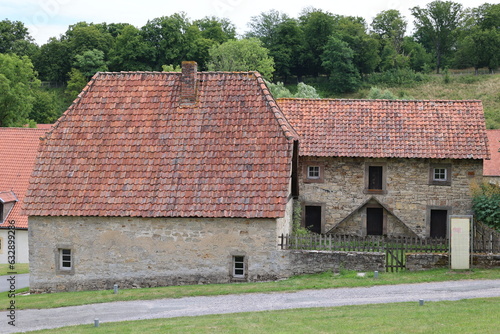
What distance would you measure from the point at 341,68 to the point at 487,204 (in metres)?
60.5

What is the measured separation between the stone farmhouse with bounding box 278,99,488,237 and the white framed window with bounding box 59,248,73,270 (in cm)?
1145

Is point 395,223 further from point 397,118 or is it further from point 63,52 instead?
point 63,52

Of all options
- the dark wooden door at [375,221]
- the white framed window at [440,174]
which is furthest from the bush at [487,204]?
the dark wooden door at [375,221]

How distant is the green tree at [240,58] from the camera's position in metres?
80.4

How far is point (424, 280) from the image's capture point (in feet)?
68.8

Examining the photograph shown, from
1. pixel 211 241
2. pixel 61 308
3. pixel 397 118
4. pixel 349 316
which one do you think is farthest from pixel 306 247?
pixel 397 118

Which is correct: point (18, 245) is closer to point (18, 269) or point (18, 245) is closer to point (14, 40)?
point (18, 269)

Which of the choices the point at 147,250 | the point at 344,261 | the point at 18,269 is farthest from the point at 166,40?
the point at 344,261

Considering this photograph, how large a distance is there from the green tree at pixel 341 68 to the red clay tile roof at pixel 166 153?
62.1 meters

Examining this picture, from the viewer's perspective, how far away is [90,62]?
92.1 meters

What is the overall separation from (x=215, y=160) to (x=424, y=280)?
8224 mm

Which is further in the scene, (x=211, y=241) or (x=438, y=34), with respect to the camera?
(x=438, y=34)

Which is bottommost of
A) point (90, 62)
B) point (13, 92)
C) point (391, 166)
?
point (391, 166)

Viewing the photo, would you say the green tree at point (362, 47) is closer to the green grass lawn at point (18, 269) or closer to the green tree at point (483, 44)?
the green tree at point (483, 44)
